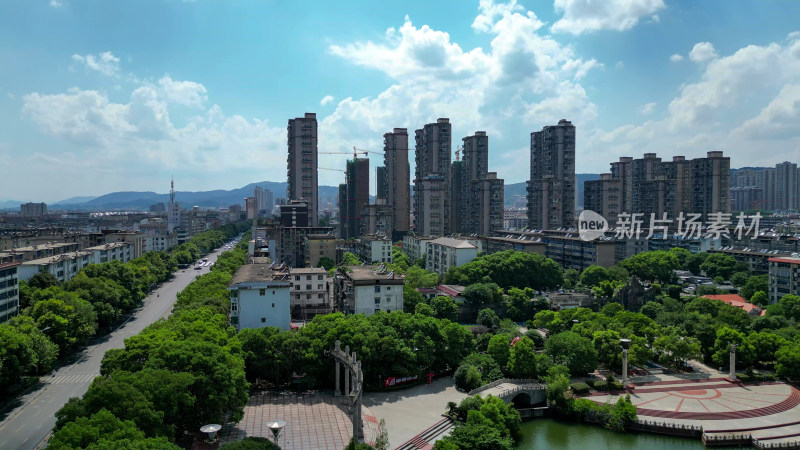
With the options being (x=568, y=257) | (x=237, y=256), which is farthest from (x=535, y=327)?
(x=237, y=256)

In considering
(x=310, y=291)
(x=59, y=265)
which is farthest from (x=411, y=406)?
(x=59, y=265)

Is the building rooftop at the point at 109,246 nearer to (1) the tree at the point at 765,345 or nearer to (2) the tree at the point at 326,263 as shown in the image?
(2) the tree at the point at 326,263

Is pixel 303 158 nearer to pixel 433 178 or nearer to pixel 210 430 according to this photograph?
pixel 433 178

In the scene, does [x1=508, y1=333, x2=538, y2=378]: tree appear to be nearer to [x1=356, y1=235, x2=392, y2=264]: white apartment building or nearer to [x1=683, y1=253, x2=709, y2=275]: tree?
[x1=356, y1=235, x2=392, y2=264]: white apartment building

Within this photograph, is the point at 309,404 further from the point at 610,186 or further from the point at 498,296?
the point at 610,186

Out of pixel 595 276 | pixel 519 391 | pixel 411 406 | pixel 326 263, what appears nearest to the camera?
pixel 411 406

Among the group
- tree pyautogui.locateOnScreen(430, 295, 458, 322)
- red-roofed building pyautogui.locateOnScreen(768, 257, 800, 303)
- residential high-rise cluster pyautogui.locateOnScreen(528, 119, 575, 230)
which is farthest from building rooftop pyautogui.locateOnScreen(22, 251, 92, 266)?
red-roofed building pyautogui.locateOnScreen(768, 257, 800, 303)
